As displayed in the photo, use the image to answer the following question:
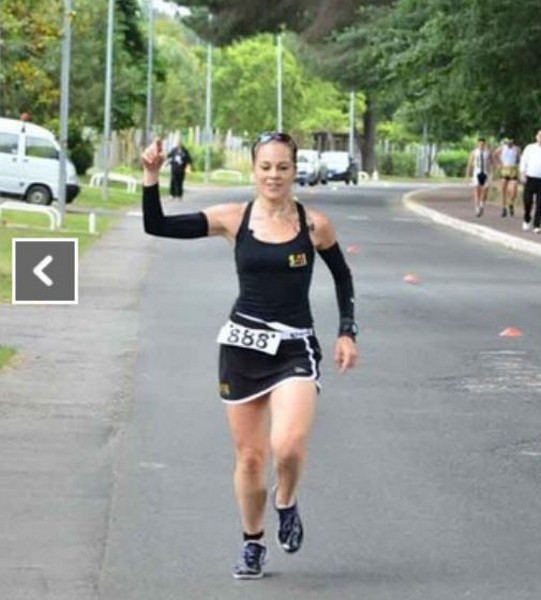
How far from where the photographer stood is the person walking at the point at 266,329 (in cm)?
819

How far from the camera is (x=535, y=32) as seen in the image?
42.0 metres

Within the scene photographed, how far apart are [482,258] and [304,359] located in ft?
74.6

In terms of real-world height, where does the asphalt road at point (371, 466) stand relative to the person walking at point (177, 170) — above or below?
above

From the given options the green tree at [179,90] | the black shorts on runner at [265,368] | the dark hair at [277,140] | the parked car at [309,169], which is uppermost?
the dark hair at [277,140]

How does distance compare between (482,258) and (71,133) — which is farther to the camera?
(71,133)

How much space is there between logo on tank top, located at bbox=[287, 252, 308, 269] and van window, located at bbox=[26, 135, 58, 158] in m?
36.9

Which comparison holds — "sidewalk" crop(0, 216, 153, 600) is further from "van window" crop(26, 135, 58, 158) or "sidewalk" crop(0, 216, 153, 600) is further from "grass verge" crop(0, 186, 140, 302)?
Answer: "van window" crop(26, 135, 58, 158)

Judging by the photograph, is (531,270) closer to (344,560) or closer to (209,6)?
(344,560)

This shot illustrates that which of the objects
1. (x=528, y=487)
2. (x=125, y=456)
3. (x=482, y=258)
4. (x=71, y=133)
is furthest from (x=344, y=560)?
(x=71, y=133)

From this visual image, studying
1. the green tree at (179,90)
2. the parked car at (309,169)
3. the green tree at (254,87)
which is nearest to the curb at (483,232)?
the parked car at (309,169)

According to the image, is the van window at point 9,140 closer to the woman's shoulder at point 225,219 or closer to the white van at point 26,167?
the white van at point 26,167

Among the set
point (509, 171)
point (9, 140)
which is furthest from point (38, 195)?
point (509, 171)

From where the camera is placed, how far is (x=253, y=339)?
822 cm

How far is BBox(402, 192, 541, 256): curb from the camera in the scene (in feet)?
106
